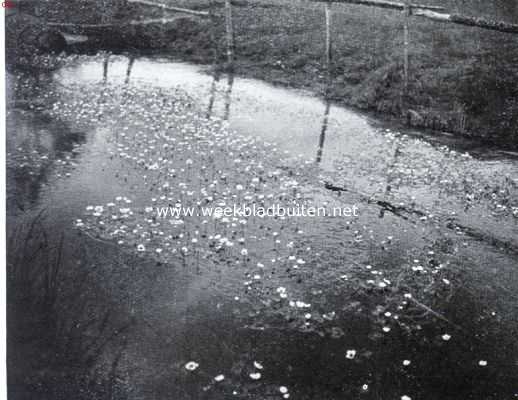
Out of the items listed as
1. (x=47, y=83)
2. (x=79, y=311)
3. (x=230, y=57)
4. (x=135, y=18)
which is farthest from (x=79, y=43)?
(x=79, y=311)

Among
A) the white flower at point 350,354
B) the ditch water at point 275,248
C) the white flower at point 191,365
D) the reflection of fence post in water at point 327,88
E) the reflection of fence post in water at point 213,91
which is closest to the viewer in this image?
the white flower at point 191,365

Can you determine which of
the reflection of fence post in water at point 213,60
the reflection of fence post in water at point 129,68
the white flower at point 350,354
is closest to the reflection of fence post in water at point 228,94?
the reflection of fence post in water at point 213,60

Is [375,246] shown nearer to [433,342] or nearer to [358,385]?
[433,342]

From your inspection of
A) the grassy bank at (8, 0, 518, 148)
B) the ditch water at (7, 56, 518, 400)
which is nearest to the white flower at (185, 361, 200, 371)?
the ditch water at (7, 56, 518, 400)

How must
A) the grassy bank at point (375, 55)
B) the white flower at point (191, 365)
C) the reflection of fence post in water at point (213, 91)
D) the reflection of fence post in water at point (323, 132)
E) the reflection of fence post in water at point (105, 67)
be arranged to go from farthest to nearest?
the reflection of fence post in water at point (105, 67), the reflection of fence post in water at point (213, 91), the grassy bank at point (375, 55), the reflection of fence post in water at point (323, 132), the white flower at point (191, 365)

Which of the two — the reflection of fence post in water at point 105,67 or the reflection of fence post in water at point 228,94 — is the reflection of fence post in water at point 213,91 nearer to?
the reflection of fence post in water at point 228,94

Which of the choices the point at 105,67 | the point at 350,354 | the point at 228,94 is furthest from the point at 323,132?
the point at 105,67
